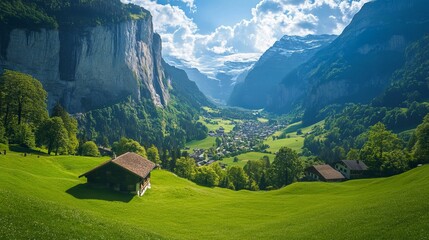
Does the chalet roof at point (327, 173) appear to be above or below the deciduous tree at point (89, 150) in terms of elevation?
below

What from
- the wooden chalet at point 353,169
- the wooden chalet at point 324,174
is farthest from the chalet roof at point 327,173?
the wooden chalet at point 353,169

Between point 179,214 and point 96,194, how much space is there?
507 inches

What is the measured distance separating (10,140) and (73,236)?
6655 cm

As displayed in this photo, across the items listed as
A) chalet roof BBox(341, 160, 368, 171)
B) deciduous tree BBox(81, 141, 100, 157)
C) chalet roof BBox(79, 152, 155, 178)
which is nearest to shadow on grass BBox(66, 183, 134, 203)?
chalet roof BBox(79, 152, 155, 178)

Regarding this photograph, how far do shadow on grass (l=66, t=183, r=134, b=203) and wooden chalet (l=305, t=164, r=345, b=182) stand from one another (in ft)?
243

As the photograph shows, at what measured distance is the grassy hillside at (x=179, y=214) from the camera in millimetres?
28047

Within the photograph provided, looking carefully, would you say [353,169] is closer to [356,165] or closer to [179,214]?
[356,165]

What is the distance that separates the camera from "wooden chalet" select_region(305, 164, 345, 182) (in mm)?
108750

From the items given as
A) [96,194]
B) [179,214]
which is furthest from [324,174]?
[96,194]

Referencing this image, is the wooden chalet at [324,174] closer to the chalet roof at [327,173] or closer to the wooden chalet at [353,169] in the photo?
the chalet roof at [327,173]

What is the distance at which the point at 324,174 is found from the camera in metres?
110

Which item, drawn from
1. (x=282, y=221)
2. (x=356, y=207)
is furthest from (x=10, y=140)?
(x=356, y=207)

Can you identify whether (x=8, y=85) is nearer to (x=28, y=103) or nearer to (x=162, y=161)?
(x=28, y=103)

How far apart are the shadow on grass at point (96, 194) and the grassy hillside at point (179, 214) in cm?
15
